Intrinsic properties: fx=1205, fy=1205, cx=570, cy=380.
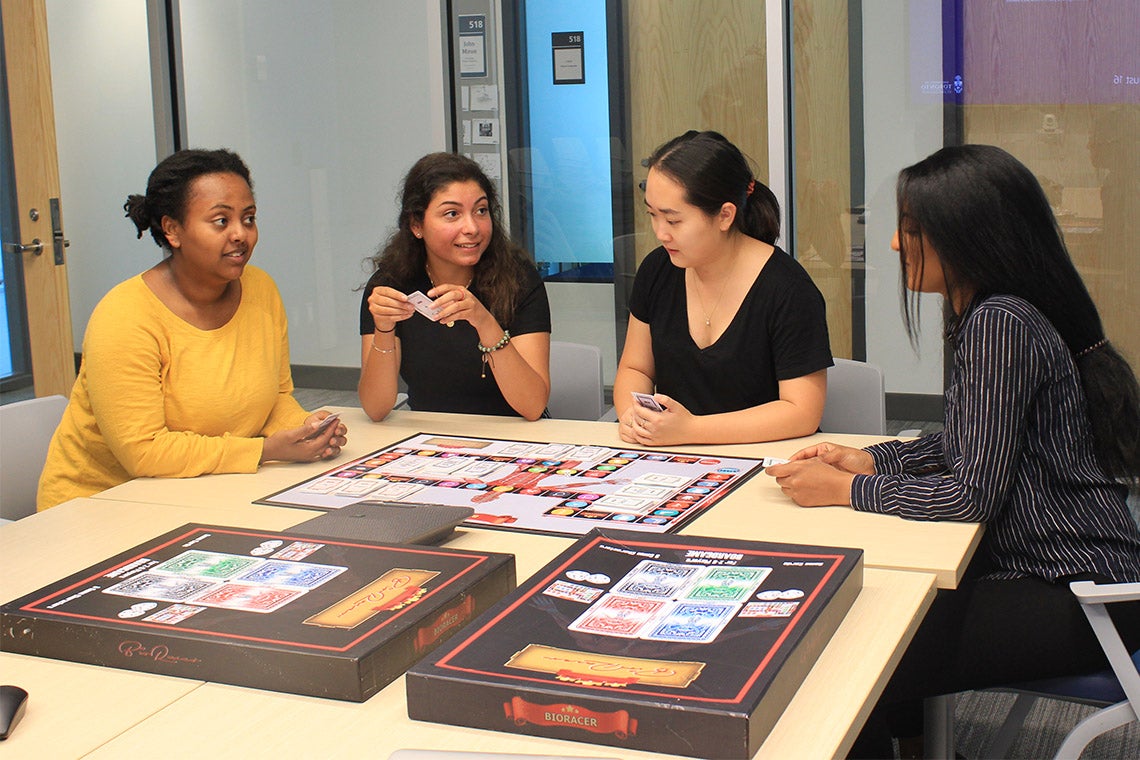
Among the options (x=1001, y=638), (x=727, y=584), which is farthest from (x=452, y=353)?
(x=727, y=584)

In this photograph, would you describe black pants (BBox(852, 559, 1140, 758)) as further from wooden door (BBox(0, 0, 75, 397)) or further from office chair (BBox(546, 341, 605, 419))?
wooden door (BBox(0, 0, 75, 397))

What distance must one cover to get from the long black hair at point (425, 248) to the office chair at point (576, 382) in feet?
1.13

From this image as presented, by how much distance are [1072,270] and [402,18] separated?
4.00 m

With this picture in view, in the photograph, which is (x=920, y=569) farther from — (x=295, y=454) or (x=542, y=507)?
(x=295, y=454)

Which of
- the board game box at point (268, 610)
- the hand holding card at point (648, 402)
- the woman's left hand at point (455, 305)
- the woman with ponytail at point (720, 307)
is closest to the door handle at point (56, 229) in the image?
the woman's left hand at point (455, 305)

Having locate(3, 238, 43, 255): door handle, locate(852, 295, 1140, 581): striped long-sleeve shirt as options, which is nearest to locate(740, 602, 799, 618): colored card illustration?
locate(852, 295, 1140, 581): striped long-sleeve shirt

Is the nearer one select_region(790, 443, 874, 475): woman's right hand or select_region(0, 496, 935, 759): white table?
select_region(0, 496, 935, 759): white table

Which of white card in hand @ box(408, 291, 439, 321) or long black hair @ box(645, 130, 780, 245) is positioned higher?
long black hair @ box(645, 130, 780, 245)

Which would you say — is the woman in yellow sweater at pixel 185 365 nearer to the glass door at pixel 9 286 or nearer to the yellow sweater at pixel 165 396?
the yellow sweater at pixel 165 396

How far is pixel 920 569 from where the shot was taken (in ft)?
6.06

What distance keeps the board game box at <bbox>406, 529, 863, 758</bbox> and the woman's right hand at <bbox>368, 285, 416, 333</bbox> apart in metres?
1.31

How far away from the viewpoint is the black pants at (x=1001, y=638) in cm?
209

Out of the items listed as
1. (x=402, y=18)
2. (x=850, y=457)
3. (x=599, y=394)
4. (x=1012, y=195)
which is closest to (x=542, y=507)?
(x=850, y=457)

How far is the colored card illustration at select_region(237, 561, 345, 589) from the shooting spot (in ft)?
5.51
